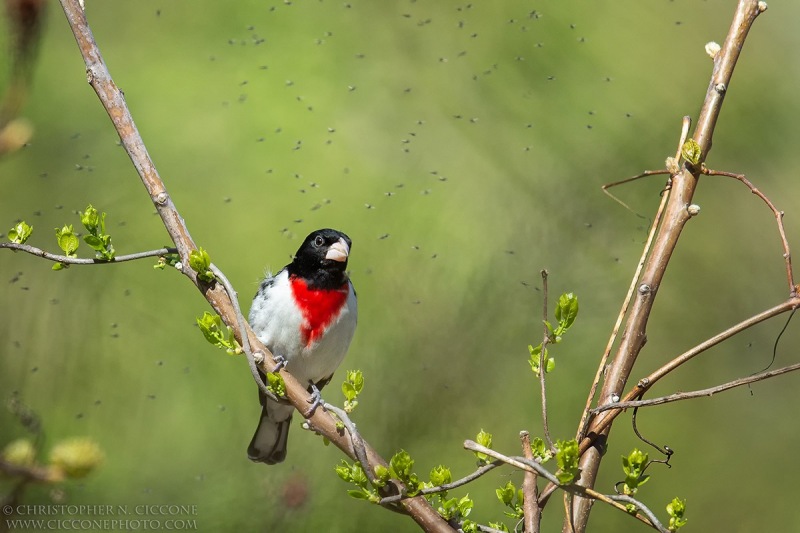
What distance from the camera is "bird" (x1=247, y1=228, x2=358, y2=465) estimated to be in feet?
9.25

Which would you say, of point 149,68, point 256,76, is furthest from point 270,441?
point 149,68

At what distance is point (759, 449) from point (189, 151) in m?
2.55

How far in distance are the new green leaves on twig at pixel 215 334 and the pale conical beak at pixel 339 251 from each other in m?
1.17

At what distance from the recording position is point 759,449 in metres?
3.33

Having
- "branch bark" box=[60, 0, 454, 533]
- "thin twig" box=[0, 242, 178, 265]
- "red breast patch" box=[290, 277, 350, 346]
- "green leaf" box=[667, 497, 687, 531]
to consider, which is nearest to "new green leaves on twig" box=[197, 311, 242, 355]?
"branch bark" box=[60, 0, 454, 533]

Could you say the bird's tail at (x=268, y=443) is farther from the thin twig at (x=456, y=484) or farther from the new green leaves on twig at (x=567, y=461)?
the new green leaves on twig at (x=567, y=461)

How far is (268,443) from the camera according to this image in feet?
9.18

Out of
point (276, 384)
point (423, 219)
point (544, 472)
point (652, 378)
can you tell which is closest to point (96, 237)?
point (276, 384)

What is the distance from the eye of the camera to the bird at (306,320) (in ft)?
9.25

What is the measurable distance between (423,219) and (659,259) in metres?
1.67

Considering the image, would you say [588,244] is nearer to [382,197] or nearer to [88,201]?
[382,197]

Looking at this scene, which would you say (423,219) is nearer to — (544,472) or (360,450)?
(360,450)

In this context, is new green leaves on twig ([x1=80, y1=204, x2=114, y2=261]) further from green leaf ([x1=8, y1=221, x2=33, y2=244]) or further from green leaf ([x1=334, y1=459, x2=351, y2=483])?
green leaf ([x1=334, y1=459, x2=351, y2=483])

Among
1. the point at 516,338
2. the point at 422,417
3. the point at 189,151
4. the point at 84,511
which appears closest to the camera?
the point at 84,511
